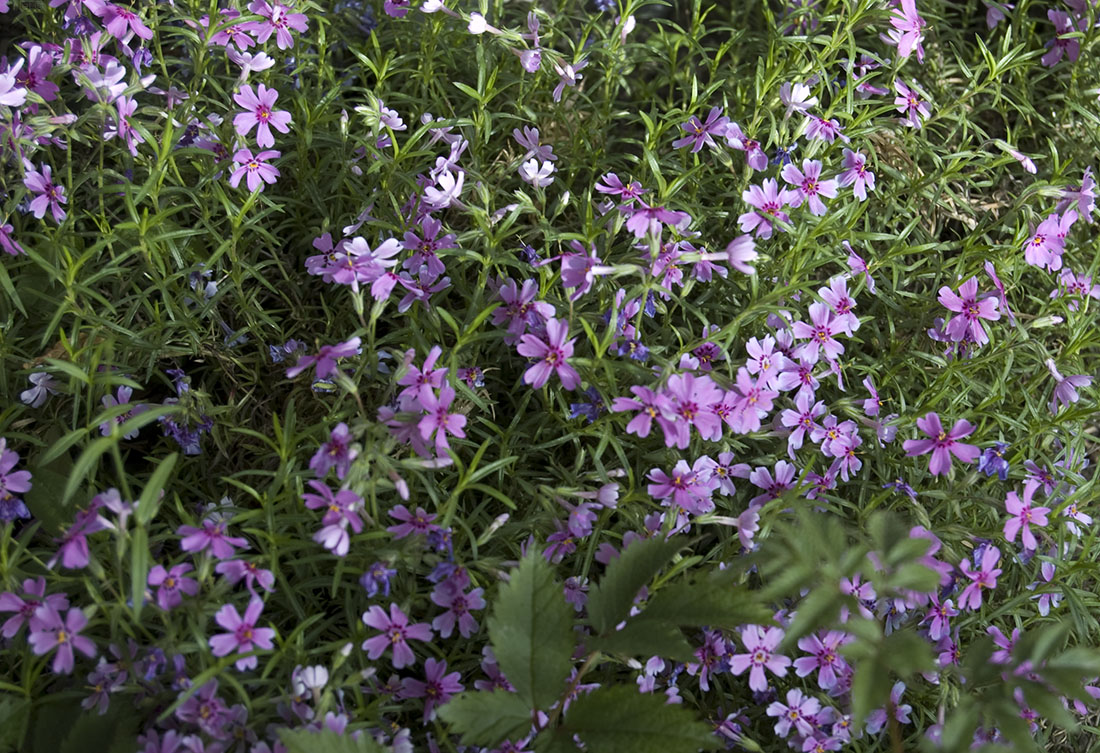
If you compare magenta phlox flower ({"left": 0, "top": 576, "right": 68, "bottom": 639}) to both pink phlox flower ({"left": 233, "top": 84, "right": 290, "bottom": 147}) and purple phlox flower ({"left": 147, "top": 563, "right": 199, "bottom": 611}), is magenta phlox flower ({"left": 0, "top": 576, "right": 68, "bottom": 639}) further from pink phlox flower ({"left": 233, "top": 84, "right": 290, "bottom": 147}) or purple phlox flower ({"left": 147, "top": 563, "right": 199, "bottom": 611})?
pink phlox flower ({"left": 233, "top": 84, "right": 290, "bottom": 147})

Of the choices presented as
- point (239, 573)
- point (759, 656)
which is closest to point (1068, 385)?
point (759, 656)

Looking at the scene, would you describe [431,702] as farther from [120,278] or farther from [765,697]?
[120,278]

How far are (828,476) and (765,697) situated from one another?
608mm

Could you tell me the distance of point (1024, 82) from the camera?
132 inches

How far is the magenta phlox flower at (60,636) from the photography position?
198 centimetres

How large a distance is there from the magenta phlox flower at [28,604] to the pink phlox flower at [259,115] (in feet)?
4.13

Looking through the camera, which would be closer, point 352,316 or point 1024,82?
point 352,316

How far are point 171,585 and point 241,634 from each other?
19 centimetres

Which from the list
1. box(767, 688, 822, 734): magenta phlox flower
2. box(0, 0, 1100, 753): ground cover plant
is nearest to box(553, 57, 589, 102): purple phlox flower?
box(0, 0, 1100, 753): ground cover plant

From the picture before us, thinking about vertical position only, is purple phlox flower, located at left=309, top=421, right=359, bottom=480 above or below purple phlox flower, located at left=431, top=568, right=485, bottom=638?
above

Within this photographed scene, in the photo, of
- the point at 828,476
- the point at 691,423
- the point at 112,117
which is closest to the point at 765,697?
the point at 828,476

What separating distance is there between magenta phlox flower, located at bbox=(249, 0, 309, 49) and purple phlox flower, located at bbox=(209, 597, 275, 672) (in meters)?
1.61

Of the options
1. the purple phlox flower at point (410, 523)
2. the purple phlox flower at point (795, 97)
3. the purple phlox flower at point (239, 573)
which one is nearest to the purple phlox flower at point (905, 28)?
the purple phlox flower at point (795, 97)

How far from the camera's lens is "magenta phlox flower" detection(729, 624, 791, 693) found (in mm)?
2382
